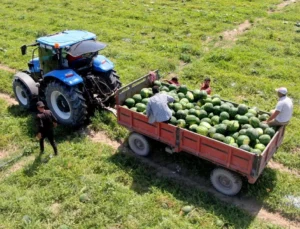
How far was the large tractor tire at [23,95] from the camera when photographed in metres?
10.00

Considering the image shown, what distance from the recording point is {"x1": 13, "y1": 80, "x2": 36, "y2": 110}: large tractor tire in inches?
394

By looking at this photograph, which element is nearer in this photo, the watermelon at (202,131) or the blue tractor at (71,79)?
the watermelon at (202,131)

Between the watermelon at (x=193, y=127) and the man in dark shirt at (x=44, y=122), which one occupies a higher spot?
the watermelon at (x=193, y=127)

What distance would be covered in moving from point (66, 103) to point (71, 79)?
854mm

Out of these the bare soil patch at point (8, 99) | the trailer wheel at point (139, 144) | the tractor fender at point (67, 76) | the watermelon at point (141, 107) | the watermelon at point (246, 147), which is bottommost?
the bare soil patch at point (8, 99)

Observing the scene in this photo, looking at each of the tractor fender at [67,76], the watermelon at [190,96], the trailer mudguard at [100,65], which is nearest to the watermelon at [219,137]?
the watermelon at [190,96]

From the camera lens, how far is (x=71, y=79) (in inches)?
344

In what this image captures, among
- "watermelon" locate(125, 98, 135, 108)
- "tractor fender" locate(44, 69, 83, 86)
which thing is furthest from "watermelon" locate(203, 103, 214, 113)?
"tractor fender" locate(44, 69, 83, 86)

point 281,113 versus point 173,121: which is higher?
point 281,113

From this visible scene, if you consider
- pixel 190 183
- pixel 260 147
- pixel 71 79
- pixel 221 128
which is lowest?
pixel 190 183

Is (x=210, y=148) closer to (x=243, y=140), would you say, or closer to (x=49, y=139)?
(x=243, y=140)

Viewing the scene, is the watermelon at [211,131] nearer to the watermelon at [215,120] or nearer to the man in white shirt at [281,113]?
the watermelon at [215,120]

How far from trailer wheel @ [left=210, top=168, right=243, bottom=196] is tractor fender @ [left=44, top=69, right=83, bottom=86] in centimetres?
405

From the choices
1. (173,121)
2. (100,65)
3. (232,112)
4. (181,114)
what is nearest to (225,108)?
(232,112)
